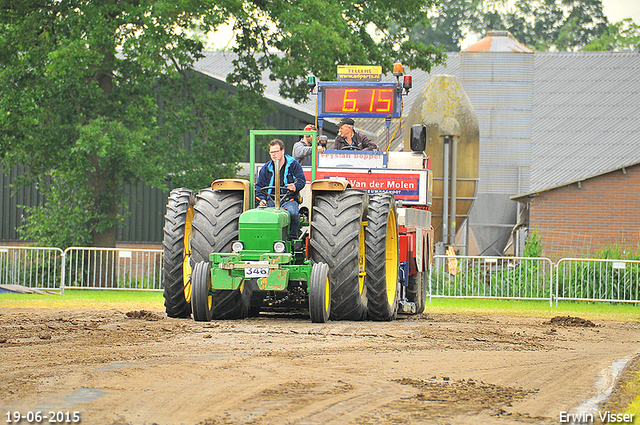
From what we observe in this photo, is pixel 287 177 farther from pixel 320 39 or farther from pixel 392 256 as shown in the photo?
pixel 320 39

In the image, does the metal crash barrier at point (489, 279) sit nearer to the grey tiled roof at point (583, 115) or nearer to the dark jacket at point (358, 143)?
the dark jacket at point (358, 143)

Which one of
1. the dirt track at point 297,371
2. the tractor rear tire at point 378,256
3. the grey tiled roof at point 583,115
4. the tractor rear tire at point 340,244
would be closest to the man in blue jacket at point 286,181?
the tractor rear tire at point 340,244

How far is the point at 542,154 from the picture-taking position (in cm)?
3403

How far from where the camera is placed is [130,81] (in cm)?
2488

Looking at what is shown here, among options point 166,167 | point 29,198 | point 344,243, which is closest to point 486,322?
point 344,243

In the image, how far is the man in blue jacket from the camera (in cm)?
1096

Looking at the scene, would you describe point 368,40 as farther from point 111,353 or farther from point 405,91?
point 111,353

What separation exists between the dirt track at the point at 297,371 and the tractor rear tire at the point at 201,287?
266 mm

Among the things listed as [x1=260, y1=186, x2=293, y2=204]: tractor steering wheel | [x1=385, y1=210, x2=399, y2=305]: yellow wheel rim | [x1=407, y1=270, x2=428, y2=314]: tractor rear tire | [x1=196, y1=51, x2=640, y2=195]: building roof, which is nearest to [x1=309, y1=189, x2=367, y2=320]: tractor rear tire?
[x1=260, y1=186, x2=293, y2=204]: tractor steering wheel

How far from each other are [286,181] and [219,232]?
1.12 meters

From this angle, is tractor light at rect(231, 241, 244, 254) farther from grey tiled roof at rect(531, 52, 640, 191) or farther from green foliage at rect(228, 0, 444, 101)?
grey tiled roof at rect(531, 52, 640, 191)

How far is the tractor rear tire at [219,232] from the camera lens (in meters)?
10.6

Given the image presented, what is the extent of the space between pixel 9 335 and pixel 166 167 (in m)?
15.0

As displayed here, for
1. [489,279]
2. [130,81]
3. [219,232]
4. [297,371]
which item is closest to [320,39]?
[130,81]
